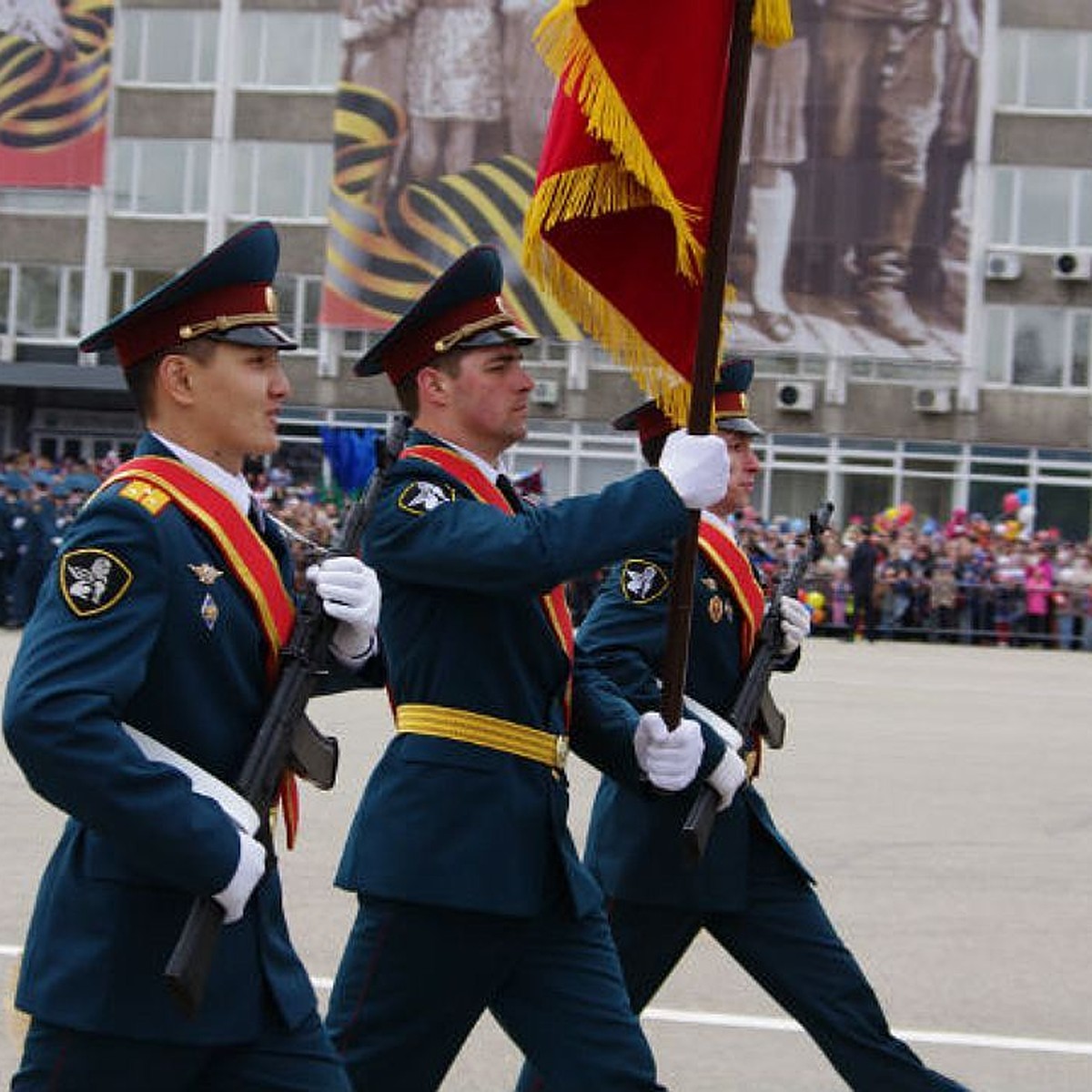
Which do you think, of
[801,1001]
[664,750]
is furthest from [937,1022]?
[664,750]

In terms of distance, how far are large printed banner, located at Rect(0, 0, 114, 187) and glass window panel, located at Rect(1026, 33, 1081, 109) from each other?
17347 millimetres

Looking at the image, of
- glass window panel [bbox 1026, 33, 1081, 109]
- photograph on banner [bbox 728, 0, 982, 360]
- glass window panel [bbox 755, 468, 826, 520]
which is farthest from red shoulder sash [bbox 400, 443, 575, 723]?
glass window panel [bbox 1026, 33, 1081, 109]

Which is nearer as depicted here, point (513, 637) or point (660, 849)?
point (513, 637)

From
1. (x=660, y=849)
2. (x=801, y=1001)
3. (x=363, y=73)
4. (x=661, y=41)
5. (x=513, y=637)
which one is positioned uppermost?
(x=363, y=73)

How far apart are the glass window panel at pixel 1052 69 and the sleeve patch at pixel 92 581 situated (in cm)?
3827

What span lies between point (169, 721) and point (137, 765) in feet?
0.71

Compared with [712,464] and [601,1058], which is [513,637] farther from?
[601,1058]

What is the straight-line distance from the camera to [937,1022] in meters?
6.64

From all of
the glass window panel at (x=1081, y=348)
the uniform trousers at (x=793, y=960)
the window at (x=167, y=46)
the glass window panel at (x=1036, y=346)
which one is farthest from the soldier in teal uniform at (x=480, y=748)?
the window at (x=167, y=46)

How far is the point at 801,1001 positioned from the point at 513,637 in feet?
4.08

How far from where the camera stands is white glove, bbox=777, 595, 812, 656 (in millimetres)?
5402

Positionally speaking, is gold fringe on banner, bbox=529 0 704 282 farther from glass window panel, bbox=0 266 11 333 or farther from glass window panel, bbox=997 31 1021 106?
glass window panel, bbox=0 266 11 333

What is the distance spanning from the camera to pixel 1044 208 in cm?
3947

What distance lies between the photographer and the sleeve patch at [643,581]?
16.9 ft
